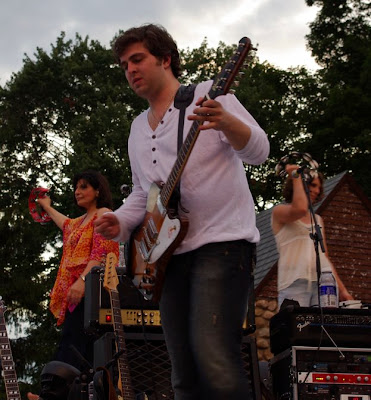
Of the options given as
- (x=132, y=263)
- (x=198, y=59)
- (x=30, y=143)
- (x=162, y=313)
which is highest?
(x=198, y=59)

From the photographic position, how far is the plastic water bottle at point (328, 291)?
636 cm

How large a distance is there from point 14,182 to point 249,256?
28.7 metres

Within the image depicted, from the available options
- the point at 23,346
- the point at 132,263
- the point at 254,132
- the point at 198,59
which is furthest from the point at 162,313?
the point at 198,59

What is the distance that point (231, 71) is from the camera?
3.58 m

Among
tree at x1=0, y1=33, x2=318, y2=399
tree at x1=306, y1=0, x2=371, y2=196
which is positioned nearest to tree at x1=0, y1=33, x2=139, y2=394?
tree at x1=0, y1=33, x2=318, y2=399

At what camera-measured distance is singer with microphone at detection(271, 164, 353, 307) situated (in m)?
6.75

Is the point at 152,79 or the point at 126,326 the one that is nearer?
the point at 152,79

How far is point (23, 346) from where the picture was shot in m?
23.2

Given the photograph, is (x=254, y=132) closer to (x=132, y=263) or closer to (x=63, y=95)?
(x=132, y=263)

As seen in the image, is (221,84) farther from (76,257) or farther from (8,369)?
(76,257)

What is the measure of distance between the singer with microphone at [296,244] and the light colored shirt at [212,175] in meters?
2.86

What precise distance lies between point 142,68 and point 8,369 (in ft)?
9.90

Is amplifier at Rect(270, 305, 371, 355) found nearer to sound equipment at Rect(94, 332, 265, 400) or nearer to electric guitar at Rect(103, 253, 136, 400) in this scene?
sound equipment at Rect(94, 332, 265, 400)

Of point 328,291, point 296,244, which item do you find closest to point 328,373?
point 328,291
